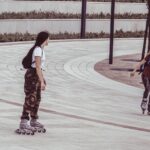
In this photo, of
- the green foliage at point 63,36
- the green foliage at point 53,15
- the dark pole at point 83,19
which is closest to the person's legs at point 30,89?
the green foliage at point 63,36

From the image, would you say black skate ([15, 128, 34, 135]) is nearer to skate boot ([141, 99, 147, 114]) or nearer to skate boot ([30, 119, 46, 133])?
skate boot ([30, 119, 46, 133])

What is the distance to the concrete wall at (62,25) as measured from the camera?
118 feet

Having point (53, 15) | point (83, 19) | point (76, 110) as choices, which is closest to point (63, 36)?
point (83, 19)

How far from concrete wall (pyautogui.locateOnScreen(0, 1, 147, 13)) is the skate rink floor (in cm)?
1097

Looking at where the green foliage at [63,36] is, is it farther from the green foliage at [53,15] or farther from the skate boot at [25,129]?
the skate boot at [25,129]

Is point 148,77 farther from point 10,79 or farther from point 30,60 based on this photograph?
point 10,79

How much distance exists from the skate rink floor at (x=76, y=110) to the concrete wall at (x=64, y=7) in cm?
1097

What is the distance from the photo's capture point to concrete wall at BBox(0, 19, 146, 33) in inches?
1414

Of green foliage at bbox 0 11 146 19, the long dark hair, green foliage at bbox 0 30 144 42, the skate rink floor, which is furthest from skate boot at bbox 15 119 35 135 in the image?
green foliage at bbox 0 11 146 19

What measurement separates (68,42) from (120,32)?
6605 millimetres

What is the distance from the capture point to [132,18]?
4344 centimetres

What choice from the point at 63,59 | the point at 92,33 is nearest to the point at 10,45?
the point at 63,59

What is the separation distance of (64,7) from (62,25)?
296 centimetres

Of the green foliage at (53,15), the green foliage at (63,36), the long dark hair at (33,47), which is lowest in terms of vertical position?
the green foliage at (63,36)
